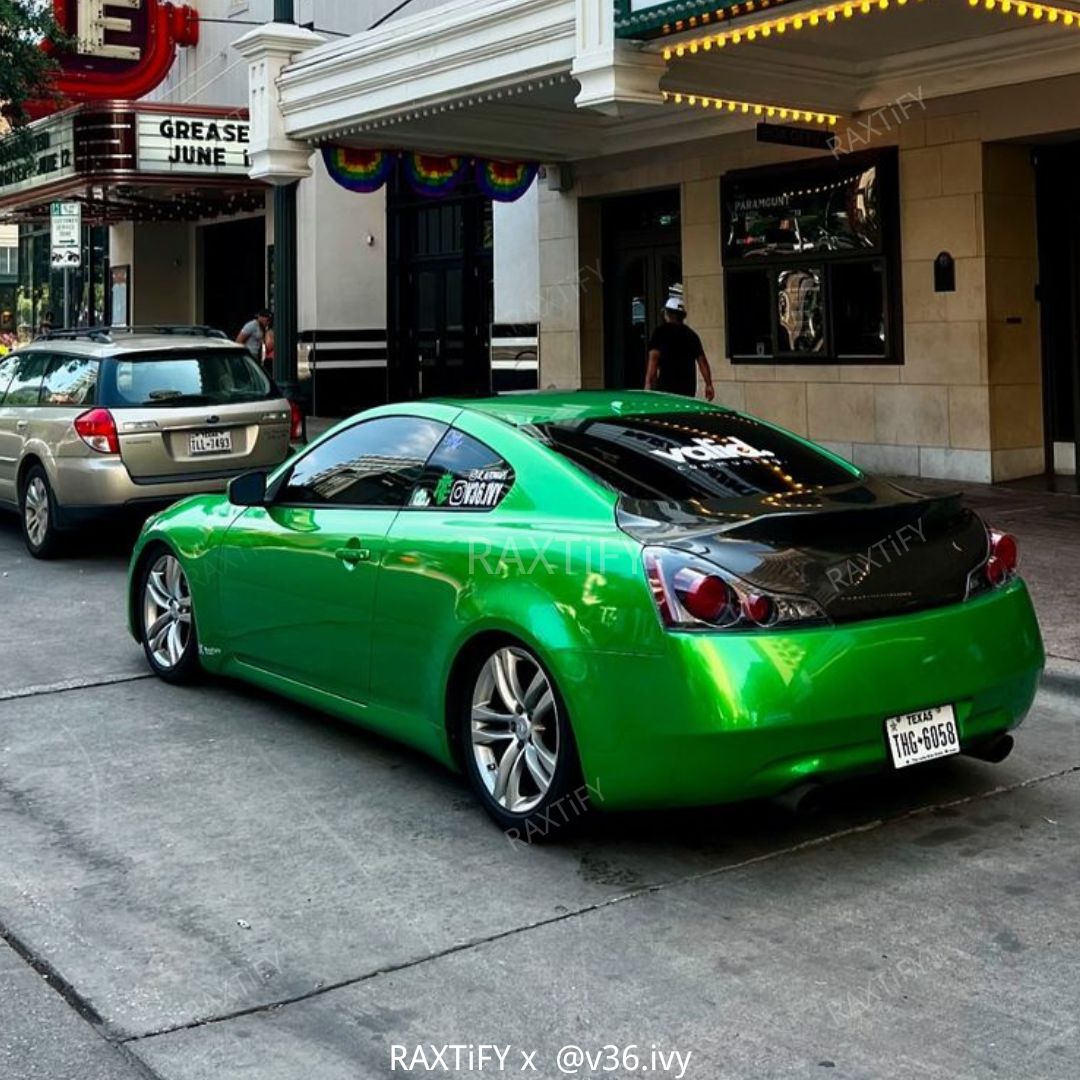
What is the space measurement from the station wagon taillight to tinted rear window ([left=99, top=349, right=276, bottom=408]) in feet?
24.4

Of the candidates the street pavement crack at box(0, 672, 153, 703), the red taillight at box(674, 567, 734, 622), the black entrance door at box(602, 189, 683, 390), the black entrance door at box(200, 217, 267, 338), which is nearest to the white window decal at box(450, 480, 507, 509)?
the red taillight at box(674, 567, 734, 622)

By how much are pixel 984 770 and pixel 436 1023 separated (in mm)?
2943

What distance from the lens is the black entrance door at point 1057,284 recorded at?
1355 cm

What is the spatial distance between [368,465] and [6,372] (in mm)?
7737

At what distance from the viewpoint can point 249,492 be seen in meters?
6.80

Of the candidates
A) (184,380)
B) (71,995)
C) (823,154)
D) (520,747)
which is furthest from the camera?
(823,154)

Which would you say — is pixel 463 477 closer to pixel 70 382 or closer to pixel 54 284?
pixel 70 382

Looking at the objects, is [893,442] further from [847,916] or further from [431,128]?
[847,916]

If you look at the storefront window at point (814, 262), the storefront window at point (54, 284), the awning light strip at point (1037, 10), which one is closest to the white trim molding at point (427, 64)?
the awning light strip at point (1037, 10)

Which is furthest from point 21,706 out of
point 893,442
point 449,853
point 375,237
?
point 375,237

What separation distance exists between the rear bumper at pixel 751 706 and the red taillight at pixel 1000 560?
0.45 m

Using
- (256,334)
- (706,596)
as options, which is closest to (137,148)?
(256,334)

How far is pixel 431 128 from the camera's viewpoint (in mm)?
15266

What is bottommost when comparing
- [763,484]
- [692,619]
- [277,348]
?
[692,619]
